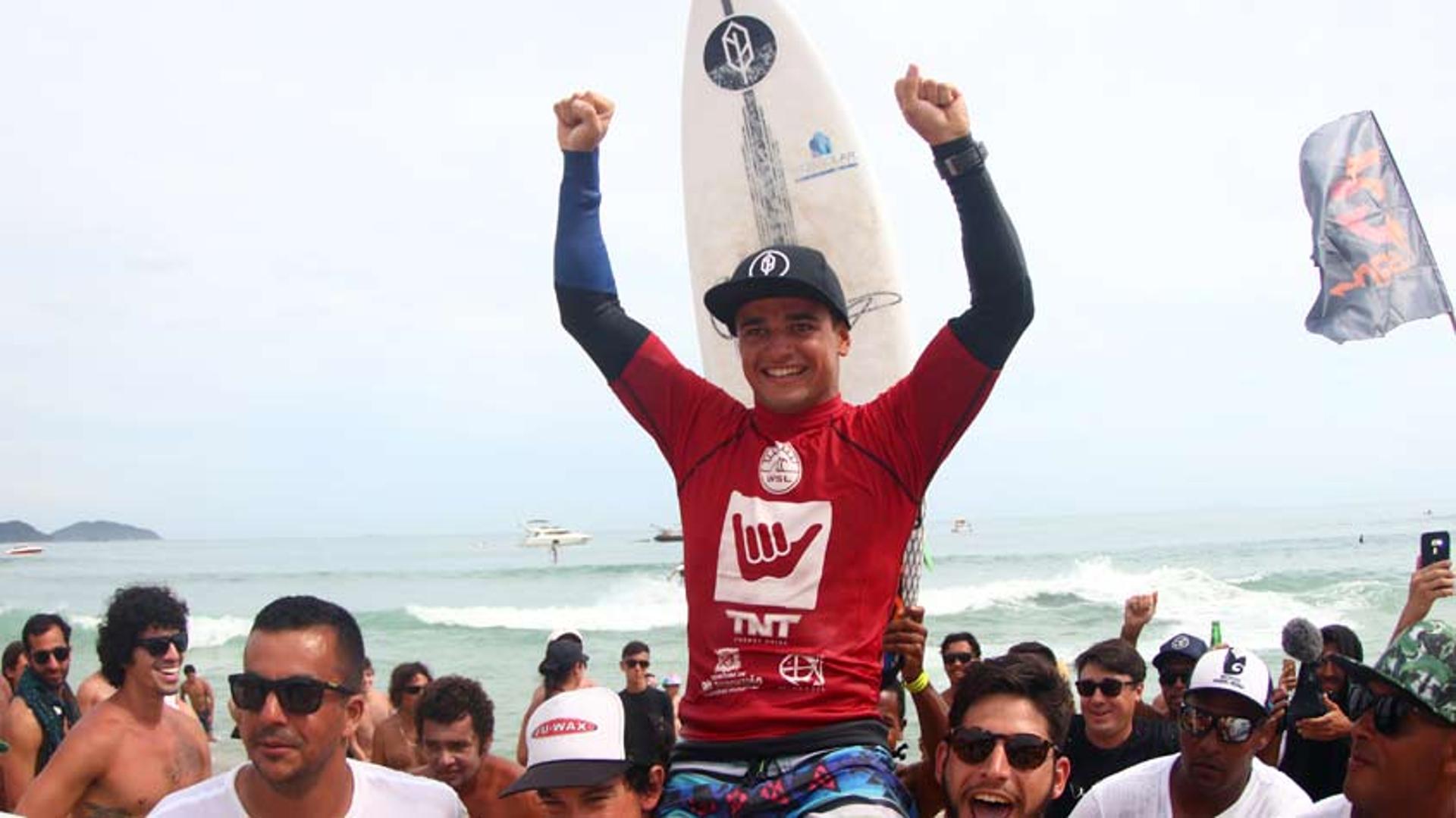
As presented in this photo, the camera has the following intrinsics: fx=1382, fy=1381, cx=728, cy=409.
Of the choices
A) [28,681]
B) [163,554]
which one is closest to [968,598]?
[28,681]

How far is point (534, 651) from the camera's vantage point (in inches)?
1144

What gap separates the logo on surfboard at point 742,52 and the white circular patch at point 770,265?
1.93m

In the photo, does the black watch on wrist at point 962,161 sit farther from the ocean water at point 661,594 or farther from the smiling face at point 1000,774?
the ocean water at point 661,594

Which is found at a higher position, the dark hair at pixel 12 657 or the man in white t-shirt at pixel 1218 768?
the dark hair at pixel 12 657

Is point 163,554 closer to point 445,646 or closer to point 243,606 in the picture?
point 243,606

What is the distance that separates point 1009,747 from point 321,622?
164 centimetres

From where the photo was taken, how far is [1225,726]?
4184mm

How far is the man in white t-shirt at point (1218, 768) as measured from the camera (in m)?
4.18

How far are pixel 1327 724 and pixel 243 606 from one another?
139 feet

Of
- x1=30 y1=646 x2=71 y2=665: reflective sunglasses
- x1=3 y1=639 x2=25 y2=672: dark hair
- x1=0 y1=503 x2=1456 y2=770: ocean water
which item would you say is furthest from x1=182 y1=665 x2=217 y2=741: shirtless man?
x1=30 y1=646 x2=71 y2=665: reflective sunglasses

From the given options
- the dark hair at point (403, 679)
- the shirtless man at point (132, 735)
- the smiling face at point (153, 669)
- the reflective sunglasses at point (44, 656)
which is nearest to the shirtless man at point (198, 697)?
the dark hair at point (403, 679)

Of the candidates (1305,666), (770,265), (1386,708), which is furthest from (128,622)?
(1305,666)

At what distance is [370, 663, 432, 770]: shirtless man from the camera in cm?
771

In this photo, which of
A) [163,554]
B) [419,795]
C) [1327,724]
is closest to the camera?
[419,795]
